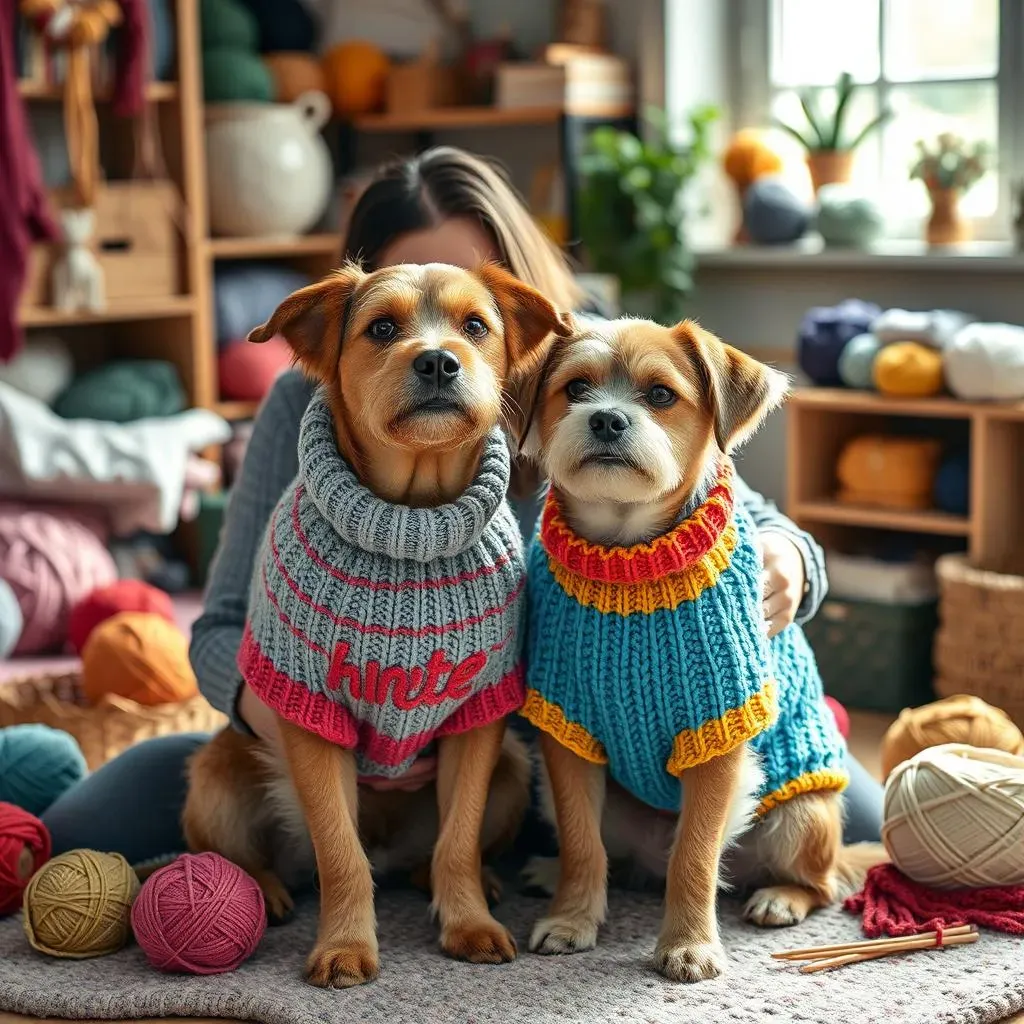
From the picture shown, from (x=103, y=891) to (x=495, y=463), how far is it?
0.65 metres

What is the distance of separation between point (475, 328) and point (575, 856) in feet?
1.92

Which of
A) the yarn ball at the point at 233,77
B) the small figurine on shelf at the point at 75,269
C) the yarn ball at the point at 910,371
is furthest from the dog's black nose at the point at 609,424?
the yarn ball at the point at 233,77

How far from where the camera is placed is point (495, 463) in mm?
1659

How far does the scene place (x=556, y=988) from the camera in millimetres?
1637

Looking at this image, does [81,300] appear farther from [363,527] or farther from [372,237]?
[363,527]

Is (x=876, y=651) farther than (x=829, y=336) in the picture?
No

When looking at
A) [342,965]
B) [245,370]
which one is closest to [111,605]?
[245,370]

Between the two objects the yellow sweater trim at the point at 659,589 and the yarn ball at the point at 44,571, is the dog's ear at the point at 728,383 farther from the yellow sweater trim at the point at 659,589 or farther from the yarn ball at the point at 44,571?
the yarn ball at the point at 44,571

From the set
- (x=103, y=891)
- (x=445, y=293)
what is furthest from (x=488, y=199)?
(x=103, y=891)

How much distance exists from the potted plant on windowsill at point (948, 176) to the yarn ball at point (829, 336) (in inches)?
10.0

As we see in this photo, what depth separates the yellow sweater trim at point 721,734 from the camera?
1.63m

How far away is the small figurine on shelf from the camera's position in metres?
3.51

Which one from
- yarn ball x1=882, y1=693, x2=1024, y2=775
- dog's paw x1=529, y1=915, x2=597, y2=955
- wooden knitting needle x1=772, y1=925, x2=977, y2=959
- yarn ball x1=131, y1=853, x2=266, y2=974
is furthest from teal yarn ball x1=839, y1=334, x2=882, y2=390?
yarn ball x1=131, y1=853, x2=266, y2=974

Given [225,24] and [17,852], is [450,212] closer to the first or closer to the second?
[17,852]
